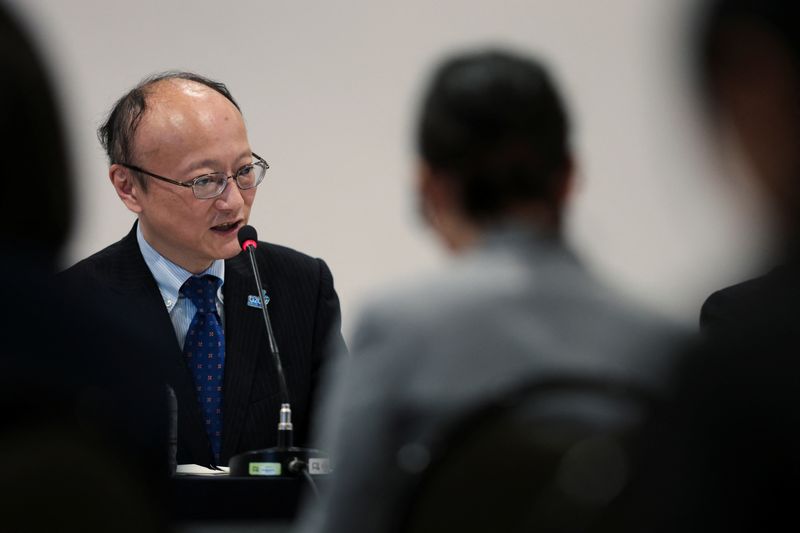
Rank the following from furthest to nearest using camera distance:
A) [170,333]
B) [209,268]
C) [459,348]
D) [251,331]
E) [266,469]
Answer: [209,268], [251,331], [170,333], [266,469], [459,348]

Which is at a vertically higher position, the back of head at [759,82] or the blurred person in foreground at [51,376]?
the back of head at [759,82]

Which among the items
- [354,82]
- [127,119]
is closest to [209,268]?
[127,119]

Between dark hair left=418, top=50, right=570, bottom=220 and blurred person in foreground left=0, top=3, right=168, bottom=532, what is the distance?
1.43 ft

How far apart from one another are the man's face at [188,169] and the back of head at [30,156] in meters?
2.00

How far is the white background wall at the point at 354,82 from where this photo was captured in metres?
4.07

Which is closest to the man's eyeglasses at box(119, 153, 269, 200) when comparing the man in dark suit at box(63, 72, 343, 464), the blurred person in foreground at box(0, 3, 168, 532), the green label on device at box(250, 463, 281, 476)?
the man in dark suit at box(63, 72, 343, 464)

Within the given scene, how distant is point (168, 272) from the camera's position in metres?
2.84

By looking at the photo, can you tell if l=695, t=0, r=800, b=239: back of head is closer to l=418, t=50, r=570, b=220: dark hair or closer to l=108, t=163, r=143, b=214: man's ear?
l=418, t=50, r=570, b=220: dark hair

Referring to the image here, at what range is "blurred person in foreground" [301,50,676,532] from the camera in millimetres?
1071

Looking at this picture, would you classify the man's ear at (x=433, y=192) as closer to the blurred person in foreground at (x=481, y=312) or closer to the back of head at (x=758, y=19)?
the blurred person in foreground at (x=481, y=312)

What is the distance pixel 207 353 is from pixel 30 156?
6.00 feet

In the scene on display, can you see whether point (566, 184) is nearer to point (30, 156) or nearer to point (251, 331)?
point (30, 156)

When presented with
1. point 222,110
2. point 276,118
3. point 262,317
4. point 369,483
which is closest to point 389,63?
point 276,118

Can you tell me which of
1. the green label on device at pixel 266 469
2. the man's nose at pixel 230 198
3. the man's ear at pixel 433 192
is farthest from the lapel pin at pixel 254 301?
the man's ear at pixel 433 192
